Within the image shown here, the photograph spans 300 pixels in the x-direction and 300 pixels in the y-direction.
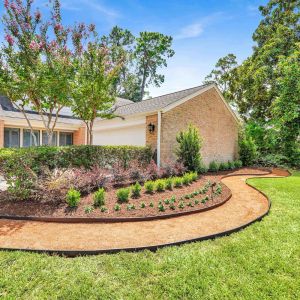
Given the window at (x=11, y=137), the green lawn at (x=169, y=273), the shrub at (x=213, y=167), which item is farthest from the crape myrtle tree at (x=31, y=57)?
the shrub at (x=213, y=167)

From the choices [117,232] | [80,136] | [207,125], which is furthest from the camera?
[80,136]

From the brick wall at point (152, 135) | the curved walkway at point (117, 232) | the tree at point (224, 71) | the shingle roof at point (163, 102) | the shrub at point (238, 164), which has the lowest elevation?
the curved walkway at point (117, 232)

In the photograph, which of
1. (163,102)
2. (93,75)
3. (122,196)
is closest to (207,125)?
(163,102)

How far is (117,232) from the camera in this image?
4.79m

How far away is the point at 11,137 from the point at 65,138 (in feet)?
12.9

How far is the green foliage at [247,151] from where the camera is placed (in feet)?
55.8

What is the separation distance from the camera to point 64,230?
4.90 m

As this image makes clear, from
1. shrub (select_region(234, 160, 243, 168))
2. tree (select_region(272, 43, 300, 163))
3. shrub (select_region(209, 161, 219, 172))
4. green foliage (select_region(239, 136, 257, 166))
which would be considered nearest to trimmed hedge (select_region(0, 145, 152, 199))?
shrub (select_region(209, 161, 219, 172))

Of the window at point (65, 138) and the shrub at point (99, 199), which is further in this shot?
the window at point (65, 138)

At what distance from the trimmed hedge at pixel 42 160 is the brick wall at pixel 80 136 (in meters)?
9.29

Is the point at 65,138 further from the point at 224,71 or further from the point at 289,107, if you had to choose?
the point at 224,71

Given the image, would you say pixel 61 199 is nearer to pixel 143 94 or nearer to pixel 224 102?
pixel 224 102

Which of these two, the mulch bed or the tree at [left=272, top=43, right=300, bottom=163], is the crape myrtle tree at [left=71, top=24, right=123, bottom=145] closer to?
the mulch bed

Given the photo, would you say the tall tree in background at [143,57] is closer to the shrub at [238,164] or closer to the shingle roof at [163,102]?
the shingle roof at [163,102]
